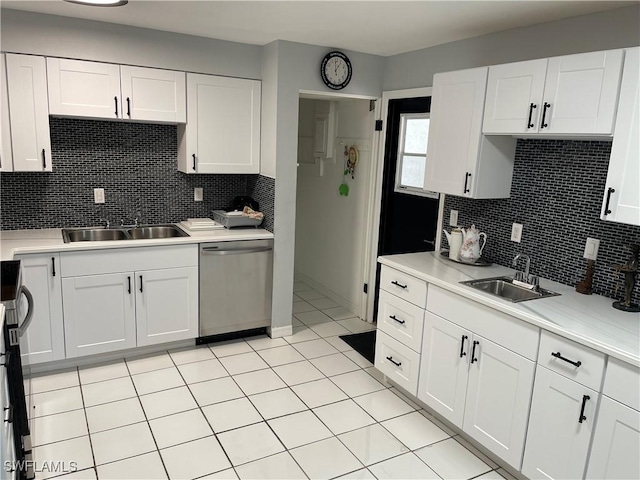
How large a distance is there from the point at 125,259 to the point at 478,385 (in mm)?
2413

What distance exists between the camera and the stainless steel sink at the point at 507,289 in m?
2.57

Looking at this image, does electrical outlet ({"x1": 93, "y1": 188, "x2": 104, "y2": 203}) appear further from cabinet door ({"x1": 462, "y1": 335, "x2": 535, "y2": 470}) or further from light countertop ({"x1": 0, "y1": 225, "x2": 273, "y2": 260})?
cabinet door ({"x1": 462, "y1": 335, "x2": 535, "y2": 470})

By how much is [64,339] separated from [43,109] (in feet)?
5.05

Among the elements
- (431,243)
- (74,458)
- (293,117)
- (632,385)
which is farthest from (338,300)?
(632,385)

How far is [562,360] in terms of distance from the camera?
2.05 meters

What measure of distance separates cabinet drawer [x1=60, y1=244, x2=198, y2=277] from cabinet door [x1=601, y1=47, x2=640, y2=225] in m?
2.67

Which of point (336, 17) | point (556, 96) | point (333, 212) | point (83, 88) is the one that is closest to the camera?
point (556, 96)

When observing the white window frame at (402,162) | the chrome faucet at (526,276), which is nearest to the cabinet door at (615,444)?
the chrome faucet at (526,276)

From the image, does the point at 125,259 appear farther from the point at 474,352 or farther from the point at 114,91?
the point at 474,352

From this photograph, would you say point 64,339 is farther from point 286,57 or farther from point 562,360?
point 562,360

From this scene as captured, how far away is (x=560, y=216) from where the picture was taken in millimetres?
2701

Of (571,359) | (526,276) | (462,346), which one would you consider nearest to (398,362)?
(462,346)

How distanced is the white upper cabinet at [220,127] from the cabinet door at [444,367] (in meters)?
2.01

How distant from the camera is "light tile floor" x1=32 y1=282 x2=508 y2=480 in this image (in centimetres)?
240
